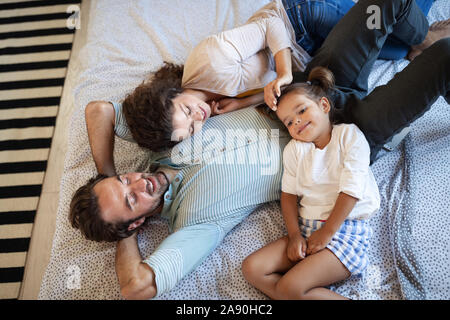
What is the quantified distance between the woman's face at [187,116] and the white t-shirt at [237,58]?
0.10 meters

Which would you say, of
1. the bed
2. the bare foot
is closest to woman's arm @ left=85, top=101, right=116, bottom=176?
the bed

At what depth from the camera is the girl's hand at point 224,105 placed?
4.36ft

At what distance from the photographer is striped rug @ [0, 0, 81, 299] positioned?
1.55 m

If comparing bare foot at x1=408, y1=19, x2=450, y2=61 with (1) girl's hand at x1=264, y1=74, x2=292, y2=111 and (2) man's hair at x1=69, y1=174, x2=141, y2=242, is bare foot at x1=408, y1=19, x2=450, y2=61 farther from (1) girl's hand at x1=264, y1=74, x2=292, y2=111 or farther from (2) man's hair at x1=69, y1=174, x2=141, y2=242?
(2) man's hair at x1=69, y1=174, x2=141, y2=242

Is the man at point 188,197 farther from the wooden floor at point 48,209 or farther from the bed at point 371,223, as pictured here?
the wooden floor at point 48,209

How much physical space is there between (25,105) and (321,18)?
163 cm

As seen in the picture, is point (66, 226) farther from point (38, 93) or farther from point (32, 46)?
point (32, 46)

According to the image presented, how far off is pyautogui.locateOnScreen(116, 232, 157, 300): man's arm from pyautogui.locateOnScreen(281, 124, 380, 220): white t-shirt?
1.66ft

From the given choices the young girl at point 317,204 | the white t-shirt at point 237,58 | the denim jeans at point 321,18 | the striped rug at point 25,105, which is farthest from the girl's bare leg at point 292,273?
the striped rug at point 25,105

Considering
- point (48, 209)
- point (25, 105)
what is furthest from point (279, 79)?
point (25, 105)
